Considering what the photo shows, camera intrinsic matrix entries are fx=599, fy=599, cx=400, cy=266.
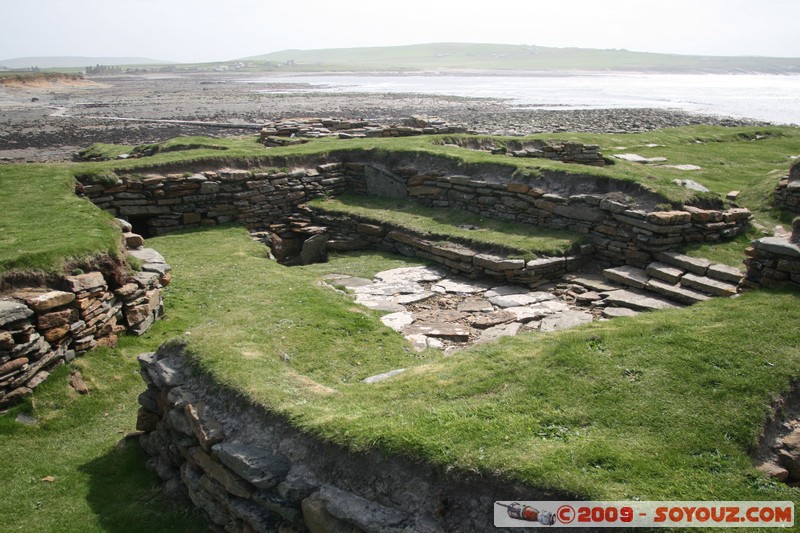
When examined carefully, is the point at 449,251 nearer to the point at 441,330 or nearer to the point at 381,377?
the point at 441,330

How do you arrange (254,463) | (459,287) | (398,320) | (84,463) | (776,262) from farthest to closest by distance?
(459,287)
(398,320)
(776,262)
(84,463)
(254,463)

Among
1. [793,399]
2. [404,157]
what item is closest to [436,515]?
[793,399]

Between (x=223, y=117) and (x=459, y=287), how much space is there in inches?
1238

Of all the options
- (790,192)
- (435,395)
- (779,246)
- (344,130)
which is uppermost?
(344,130)

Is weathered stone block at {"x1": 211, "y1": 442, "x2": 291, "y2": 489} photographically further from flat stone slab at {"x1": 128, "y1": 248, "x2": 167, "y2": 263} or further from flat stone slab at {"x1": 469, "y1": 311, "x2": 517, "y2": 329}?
flat stone slab at {"x1": 128, "y1": 248, "x2": 167, "y2": 263}

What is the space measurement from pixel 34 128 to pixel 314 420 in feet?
115

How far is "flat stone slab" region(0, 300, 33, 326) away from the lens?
7344 mm

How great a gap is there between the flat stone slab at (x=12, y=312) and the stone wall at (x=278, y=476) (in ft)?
6.10

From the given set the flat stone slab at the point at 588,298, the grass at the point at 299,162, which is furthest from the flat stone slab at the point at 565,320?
the grass at the point at 299,162

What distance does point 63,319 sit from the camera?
26.5 ft

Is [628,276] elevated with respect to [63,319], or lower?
lower

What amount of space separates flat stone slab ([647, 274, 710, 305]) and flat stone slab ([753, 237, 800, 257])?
1.34m

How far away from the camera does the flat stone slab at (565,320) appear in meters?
9.69

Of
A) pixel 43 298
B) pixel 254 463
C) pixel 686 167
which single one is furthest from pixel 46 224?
pixel 686 167
